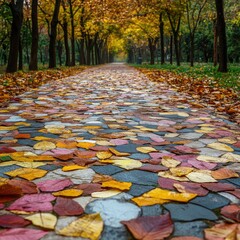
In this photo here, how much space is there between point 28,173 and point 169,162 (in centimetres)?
107

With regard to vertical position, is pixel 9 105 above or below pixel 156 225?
above

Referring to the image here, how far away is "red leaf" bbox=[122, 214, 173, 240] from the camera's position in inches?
59.4

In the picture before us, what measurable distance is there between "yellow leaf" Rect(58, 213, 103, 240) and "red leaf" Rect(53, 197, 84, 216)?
9cm

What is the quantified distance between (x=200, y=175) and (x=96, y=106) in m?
3.60

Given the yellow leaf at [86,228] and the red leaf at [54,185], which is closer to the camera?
the yellow leaf at [86,228]

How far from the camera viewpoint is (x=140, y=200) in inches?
75.9

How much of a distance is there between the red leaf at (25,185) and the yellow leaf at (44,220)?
0.33 meters

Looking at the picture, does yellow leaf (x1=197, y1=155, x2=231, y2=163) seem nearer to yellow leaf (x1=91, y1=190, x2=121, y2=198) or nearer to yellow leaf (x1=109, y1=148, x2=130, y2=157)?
yellow leaf (x1=109, y1=148, x2=130, y2=157)

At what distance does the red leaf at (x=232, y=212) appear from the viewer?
1.74 m

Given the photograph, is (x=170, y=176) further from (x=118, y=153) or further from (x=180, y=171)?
(x=118, y=153)

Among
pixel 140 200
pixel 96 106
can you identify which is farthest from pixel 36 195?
pixel 96 106

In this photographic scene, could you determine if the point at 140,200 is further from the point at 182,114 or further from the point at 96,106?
the point at 96,106

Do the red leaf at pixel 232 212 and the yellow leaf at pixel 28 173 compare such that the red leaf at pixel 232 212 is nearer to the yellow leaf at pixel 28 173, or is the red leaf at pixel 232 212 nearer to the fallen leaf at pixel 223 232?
the fallen leaf at pixel 223 232

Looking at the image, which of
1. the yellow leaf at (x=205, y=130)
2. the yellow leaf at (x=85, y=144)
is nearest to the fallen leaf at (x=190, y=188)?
the yellow leaf at (x=85, y=144)
